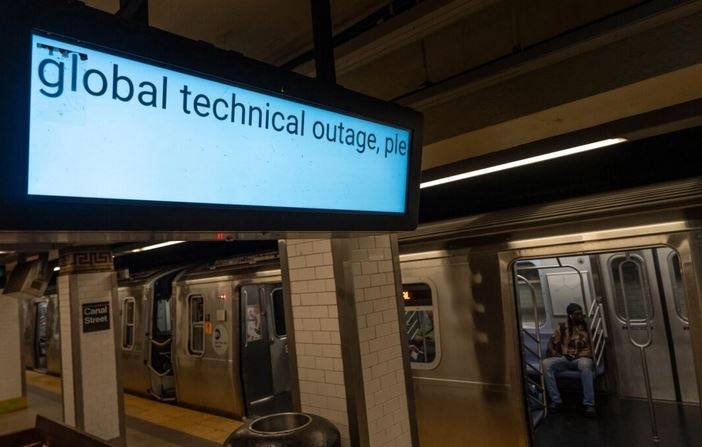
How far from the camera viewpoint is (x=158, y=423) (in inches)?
281

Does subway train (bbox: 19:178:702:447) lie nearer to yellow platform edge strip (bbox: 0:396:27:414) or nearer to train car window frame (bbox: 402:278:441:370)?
train car window frame (bbox: 402:278:441:370)

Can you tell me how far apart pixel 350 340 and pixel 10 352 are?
9.72 metres

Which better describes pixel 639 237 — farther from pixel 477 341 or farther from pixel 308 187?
pixel 308 187

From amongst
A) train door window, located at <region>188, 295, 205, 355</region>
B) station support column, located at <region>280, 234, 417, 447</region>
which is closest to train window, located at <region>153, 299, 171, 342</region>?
train door window, located at <region>188, 295, 205, 355</region>

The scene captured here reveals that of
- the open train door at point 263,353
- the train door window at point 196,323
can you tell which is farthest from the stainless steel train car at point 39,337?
the open train door at point 263,353

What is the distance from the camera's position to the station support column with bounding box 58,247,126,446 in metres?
6.07

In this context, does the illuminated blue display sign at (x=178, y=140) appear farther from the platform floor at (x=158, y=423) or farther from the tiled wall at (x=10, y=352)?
the tiled wall at (x=10, y=352)

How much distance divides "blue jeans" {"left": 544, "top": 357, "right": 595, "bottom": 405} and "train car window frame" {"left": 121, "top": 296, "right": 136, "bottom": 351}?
748 centimetres

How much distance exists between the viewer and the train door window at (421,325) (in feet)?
14.5

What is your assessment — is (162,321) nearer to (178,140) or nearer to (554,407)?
(554,407)

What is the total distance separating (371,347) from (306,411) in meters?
0.63

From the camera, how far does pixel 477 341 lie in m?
4.04

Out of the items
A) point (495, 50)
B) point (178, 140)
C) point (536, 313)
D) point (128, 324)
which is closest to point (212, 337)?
point (128, 324)

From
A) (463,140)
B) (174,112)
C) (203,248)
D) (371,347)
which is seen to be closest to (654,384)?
(371,347)
